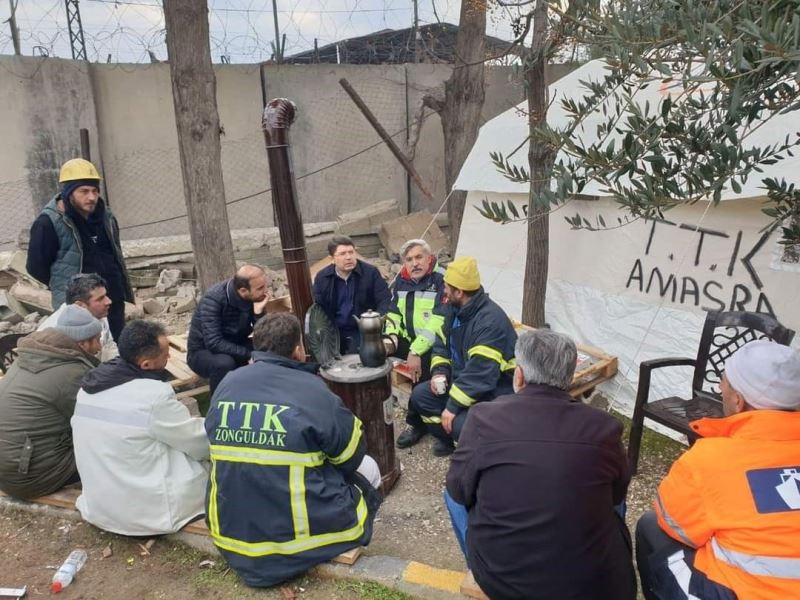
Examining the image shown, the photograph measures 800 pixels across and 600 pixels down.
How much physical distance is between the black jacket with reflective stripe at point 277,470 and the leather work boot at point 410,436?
1.55m

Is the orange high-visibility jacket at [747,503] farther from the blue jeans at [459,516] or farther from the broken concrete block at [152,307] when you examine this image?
the broken concrete block at [152,307]

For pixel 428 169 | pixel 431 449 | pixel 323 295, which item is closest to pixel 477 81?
pixel 428 169

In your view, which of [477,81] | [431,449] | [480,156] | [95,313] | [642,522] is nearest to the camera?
[642,522]

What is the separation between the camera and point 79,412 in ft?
9.71

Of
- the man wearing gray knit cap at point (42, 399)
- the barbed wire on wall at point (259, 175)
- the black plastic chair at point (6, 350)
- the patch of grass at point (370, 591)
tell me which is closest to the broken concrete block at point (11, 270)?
the barbed wire on wall at point (259, 175)

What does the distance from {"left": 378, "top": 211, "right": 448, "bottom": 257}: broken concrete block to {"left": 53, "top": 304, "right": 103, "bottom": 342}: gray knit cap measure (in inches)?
250

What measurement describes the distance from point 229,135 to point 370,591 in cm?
785

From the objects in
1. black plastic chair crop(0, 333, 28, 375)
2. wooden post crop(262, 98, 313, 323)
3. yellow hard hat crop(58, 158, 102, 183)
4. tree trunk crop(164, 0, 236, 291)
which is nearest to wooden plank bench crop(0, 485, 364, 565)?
Result: black plastic chair crop(0, 333, 28, 375)

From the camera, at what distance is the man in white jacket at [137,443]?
9.48ft

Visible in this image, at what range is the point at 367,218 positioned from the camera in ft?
32.1

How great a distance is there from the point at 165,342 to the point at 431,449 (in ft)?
6.75

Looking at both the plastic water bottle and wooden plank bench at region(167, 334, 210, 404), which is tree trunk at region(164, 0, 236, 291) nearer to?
wooden plank bench at region(167, 334, 210, 404)

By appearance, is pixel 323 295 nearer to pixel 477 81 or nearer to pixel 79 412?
pixel 79 412

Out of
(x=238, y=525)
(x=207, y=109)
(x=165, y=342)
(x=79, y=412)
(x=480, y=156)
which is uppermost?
(x=207, y=109)
